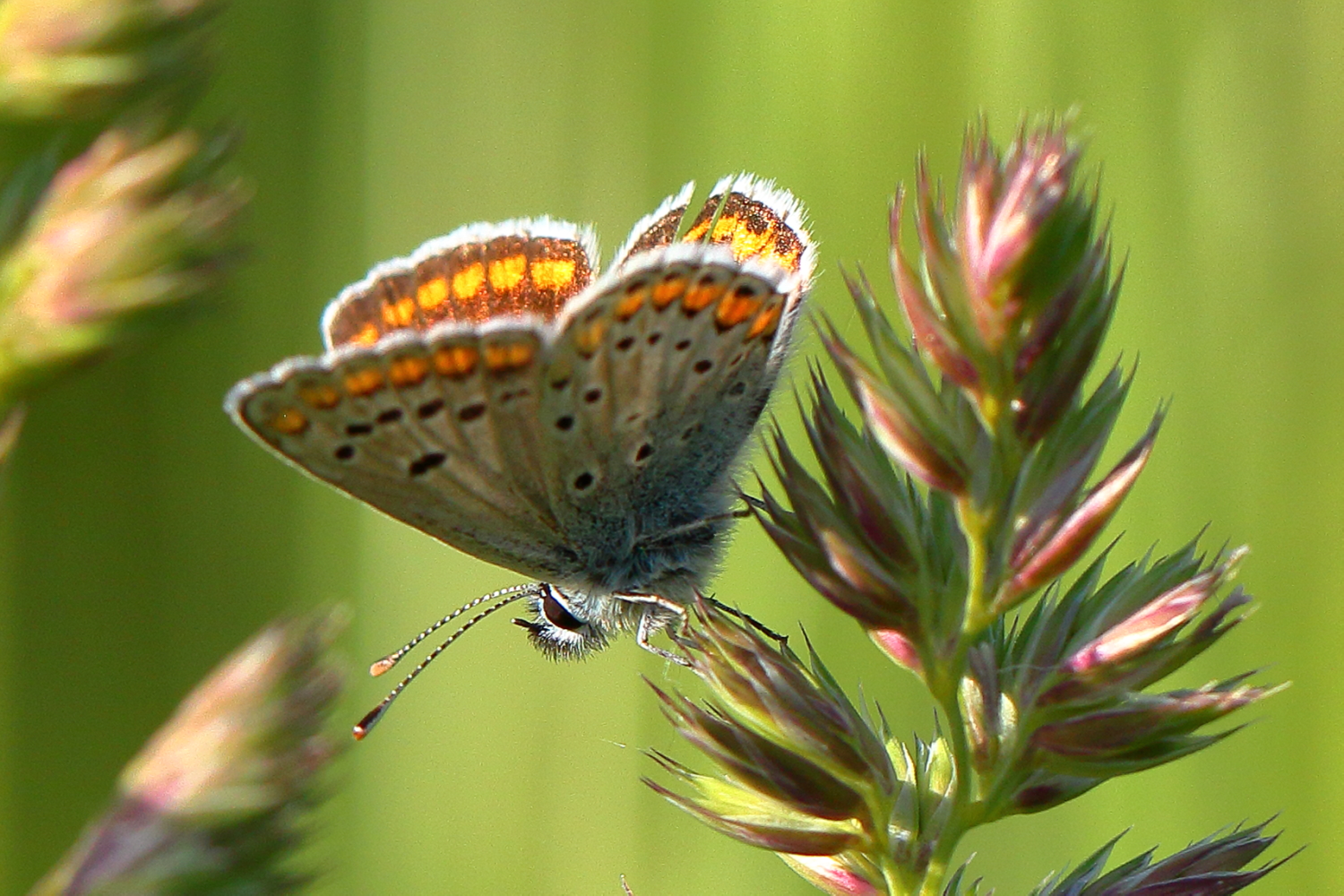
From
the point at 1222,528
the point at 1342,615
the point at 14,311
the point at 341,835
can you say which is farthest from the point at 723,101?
the point at 14,311

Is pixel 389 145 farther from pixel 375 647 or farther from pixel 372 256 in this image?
pixel 375 647

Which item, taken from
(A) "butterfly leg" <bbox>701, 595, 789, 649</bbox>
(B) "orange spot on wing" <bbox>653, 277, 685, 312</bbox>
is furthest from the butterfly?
(A) "butterfly leg" <bbox>701, 595, 789, 649</bbox>

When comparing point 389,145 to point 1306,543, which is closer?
point 1306,543

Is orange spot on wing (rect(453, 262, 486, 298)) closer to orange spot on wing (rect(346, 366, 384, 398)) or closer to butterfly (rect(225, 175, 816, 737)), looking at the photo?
butterfly (rect(225, 175, 816, 737))

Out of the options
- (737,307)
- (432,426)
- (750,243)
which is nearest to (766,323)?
(737,307)

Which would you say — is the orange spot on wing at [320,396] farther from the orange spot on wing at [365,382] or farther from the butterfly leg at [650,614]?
the butterfly leg at [650,614]

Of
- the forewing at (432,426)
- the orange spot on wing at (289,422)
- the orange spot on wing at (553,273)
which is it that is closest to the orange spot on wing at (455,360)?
the forewing at (432,426)
